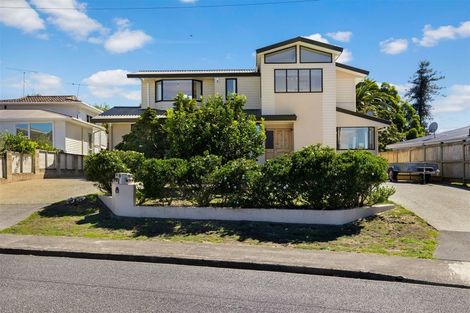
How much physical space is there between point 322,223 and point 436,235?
2.51 metres

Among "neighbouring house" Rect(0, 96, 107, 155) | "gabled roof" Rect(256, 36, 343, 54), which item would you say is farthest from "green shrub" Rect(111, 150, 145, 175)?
"neighbouring house" Rect(0, 96, 107, 155)

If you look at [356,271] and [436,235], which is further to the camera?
[436,235]

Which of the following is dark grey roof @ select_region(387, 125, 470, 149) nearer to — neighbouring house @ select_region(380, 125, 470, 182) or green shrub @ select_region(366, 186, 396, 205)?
neighbouring house @ select_region(380, 125, 470, 182)

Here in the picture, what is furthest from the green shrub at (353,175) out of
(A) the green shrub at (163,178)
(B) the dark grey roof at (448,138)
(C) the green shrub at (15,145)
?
(C) the green shrub at (15,145)

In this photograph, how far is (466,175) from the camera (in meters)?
20.0

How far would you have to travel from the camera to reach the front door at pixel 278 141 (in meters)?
25.7

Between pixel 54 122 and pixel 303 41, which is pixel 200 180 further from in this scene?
pixel 54 122

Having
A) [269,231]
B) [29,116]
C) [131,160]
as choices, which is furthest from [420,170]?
[29,116]

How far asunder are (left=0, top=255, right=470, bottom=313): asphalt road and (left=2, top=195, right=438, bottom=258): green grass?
2.25m

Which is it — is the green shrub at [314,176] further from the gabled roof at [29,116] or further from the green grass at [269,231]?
the gabled roof at [29,116]

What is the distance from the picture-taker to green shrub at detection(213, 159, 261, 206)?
1169cm

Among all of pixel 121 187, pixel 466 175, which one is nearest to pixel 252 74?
pixel 466 175

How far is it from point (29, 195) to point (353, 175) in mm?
11374

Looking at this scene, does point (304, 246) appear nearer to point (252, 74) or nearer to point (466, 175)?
point (466, 175)
